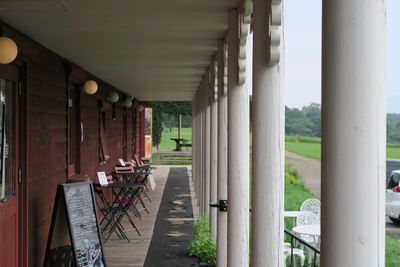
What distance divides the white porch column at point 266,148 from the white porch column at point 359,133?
1.15 metres

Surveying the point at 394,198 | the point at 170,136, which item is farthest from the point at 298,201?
the point at 170,136

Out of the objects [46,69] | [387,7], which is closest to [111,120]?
[46,69]

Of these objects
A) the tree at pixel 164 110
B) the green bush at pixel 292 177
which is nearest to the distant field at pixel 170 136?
the tree at pixel 164 110

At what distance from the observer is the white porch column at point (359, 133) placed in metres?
1.18

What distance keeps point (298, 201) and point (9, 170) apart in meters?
8.13

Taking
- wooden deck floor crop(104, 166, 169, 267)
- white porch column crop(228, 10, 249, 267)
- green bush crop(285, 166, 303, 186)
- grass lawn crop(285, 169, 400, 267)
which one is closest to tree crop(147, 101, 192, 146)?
green bush crop(285, 166, 303, 186)

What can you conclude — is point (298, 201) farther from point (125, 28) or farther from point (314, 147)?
point (125, 28)

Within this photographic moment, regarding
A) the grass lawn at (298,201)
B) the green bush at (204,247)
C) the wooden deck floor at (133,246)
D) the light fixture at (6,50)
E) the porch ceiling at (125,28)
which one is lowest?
the grass lawn at (298,201)

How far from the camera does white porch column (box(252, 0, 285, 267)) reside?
2.38 metres

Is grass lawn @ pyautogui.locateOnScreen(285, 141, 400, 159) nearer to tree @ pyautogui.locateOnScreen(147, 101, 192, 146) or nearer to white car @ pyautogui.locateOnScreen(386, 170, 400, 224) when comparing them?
white car @ pyautogui.locateOnScreen(386, 170, 400, 224)

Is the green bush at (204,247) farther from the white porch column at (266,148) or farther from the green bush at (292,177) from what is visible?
the green bush at (292,177)

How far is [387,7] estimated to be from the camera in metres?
1.22

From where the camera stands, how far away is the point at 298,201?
1104 centimetres

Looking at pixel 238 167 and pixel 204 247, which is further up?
pixel 238 167
